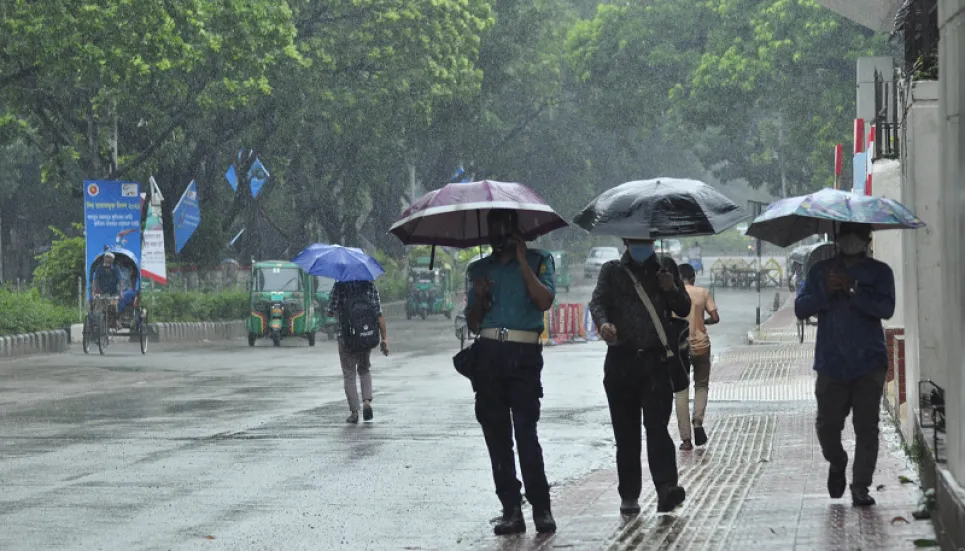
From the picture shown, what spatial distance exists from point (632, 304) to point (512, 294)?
766 millimetres

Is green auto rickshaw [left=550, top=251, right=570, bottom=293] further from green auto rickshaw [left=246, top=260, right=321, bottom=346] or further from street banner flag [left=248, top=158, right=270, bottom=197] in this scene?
green auto rickshaw [left=246, top=260, right=321, bottom=346]

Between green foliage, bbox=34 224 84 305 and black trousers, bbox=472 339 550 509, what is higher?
green foliage, bbox=34 224 84 305

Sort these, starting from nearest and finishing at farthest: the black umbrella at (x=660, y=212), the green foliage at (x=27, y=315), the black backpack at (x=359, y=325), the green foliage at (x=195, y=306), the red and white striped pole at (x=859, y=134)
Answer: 1. the black umbrella at (x=660, y=212)
2. the black backpack at (x=359, y=325)
3. the red and white striped pole at (x=859, y=134)
4. the green foliage at (x=27, y=315)
5. the green foliage at (x=195, y=306)

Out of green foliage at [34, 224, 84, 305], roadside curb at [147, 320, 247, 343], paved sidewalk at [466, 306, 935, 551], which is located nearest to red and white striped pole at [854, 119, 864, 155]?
paved sidewalk at [466, 306, 935, 551]

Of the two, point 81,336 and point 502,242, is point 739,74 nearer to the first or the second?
point 81,336

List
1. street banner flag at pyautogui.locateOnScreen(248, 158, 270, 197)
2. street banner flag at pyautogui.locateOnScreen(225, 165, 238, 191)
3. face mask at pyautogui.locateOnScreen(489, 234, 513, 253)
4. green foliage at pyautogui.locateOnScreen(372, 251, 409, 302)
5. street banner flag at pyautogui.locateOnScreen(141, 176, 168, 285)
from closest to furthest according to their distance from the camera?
face mask at pyautogui.locateOnScreen(489, 234, 513, 253), street banner flag at pyautogui.locateOnScreen(141, 176, 168, 285), street banner flag at pyautogui.locateOnScreen(248, 158, 270, 197), street banner flag at pyautogui.locateOnScreen(225, 165, 238, 191), green foliage at pyautogui.locateOnScreen(372, 251, 409, 302)

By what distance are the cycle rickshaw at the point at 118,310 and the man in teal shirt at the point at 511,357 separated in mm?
21339

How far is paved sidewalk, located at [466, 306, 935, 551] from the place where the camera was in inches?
322

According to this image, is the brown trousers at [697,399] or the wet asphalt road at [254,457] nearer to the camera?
the wet asphalt road at [254,457]

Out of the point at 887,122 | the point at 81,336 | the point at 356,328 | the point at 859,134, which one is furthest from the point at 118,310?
the point at 887,122

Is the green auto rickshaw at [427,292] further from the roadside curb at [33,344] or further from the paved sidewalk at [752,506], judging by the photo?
the paved sidewalk at [752,506]

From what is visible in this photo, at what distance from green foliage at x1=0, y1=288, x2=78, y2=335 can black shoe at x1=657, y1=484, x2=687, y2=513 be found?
72.1 feet

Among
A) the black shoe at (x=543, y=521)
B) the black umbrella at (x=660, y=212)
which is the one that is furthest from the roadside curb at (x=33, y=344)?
the black shoe at (x=543, y=521)

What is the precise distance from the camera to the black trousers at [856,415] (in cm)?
915
